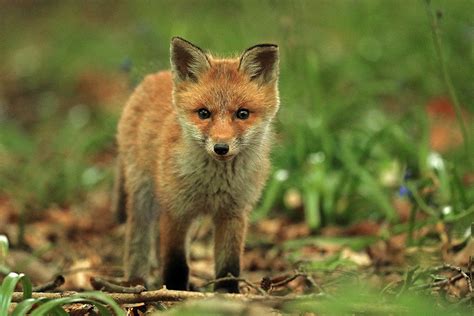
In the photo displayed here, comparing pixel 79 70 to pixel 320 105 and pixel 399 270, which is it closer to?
pixel 320 105

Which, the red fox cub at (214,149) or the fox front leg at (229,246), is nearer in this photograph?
the red fox cub at (214,149)

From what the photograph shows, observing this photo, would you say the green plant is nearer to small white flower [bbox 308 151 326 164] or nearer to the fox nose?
the fox nose

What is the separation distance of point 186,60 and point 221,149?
24.2 inches

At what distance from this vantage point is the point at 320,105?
6.49 metres

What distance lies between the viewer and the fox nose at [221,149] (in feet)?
11.9

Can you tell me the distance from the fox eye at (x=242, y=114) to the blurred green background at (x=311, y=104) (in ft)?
4.72

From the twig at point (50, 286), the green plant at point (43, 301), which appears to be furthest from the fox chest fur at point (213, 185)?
the green plant at point (43, 301)

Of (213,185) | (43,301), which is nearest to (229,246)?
(213,185)

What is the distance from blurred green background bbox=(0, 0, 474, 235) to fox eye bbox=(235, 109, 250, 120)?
1439 millimetres

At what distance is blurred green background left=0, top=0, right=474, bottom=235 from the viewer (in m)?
5.84

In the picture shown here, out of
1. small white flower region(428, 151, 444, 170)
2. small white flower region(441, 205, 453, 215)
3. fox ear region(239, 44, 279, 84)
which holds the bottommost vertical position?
small white flower region(441, 205, 453, 215)

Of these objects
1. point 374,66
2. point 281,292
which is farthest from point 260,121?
point 374,66

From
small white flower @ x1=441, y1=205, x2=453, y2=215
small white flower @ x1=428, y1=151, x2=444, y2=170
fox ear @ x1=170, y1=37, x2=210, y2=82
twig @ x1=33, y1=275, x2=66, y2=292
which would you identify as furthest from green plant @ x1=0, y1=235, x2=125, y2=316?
small white flower @ x1=428, y1=151, x2=444, y2=170

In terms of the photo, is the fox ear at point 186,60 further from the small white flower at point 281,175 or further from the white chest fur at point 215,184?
the small white flower at point 281,175
